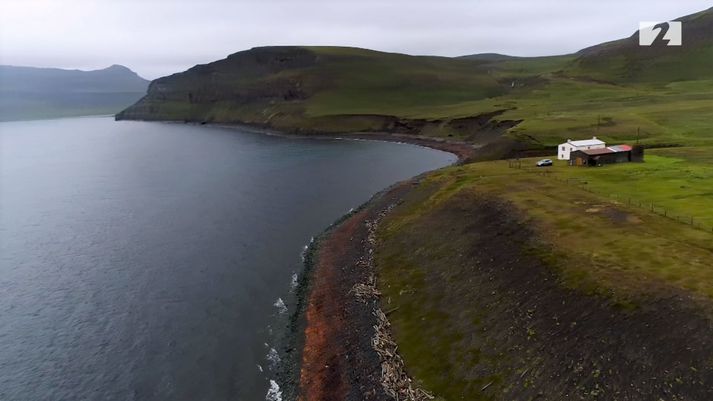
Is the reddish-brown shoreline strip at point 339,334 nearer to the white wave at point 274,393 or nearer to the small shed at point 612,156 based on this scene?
the white wave at point 274,393

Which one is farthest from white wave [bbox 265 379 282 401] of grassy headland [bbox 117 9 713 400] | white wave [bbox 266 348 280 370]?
grassy headland [bbox 117 9 713 400]

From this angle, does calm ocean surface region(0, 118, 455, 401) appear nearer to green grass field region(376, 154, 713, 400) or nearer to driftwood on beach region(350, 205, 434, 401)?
driftwood on beach region(350, 205, 434, 401)

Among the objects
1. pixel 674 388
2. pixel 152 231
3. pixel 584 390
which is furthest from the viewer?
pixel 152 231

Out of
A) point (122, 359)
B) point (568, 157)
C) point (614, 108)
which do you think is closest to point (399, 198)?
point (568, 157)

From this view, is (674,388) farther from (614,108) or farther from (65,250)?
(614,108)

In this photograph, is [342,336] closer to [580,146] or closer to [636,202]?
[636,202]
